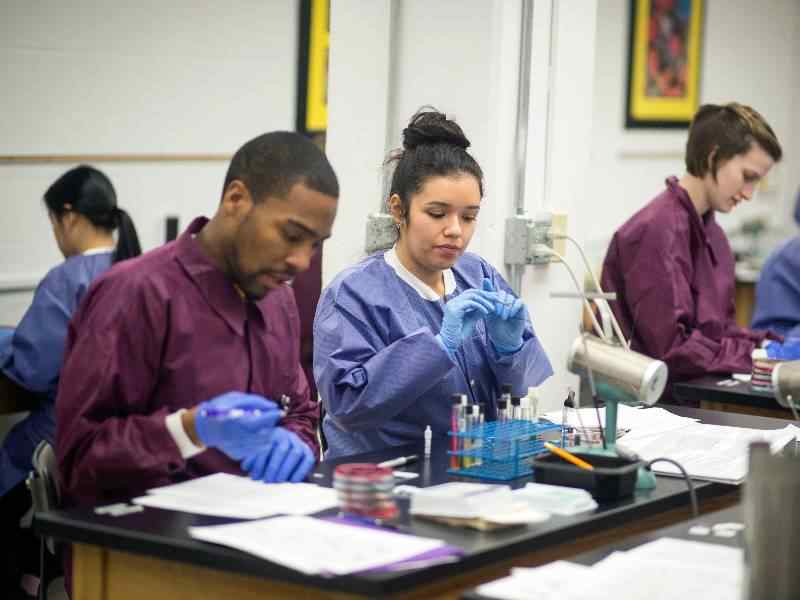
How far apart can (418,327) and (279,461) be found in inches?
26.8

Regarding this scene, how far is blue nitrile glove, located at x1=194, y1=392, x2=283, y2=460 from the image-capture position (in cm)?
204

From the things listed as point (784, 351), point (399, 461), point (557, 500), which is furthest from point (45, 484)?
point (784, 351)

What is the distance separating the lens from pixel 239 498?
6.69 feet

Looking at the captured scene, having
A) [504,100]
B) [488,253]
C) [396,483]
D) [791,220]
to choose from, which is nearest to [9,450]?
[488,253]

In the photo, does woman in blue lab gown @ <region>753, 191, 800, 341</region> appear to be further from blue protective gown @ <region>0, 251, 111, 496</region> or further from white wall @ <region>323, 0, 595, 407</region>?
blue protective gown @ <region>0, 251, 111, 496</region>

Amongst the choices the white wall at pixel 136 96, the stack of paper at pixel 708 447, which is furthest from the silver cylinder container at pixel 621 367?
the white wall at pixel 136 96

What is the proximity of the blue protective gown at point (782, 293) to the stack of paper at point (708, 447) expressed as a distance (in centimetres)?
170

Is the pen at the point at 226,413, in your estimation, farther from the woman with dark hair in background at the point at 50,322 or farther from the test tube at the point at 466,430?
the woman with dark hair in background at the point at 50,322

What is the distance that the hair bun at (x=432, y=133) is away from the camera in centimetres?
289

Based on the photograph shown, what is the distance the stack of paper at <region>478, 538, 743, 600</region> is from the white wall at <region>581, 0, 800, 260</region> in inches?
162

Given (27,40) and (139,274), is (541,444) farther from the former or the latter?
(27,40)

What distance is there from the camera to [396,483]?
2.22 meters

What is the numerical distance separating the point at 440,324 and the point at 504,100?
1117 millimetres

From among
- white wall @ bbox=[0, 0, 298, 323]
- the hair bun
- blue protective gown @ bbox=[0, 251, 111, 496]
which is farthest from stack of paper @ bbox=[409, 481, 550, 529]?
white wall @ bbox=[0, 0, 298, 323]
